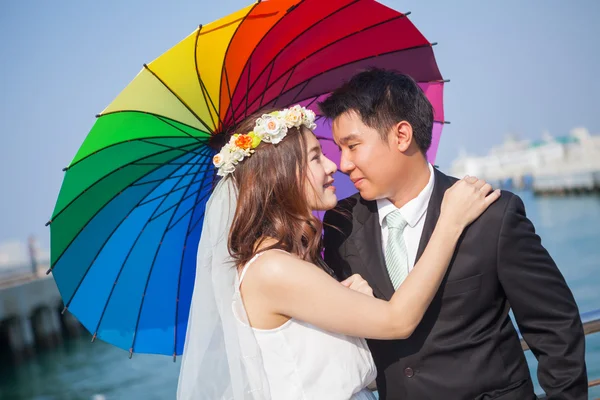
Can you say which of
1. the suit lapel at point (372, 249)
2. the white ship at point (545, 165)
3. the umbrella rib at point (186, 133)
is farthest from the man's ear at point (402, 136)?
the white ship at point (545, 165)

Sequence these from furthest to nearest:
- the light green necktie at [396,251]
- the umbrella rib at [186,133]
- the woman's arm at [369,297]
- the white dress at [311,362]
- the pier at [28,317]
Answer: the pier at [28,317] < the umbrella rib at [186,133] < the light green necktie at [396,251] < the white dress at [311,362] < the woman's arm at [369,297]

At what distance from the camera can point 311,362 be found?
7.82 ft

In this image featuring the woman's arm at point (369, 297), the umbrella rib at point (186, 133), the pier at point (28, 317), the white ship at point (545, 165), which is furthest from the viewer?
the white ship at point (545, 165)

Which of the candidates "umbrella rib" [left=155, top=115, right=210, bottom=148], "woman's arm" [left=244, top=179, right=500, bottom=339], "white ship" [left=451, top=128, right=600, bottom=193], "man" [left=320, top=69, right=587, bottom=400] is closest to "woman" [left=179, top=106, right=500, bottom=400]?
"woman's arm" [left=244, top=179, right=500, bottom=339]

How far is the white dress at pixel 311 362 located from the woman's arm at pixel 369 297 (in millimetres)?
133

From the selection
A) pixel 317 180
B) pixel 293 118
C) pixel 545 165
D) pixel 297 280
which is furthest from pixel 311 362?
pixel 545 165

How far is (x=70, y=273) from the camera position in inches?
114

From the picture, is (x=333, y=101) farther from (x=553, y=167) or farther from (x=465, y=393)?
(x=553, y=167)

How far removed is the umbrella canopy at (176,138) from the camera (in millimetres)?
2543

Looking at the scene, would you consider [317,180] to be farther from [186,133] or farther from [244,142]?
[186,133]

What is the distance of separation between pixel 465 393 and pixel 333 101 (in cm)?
136

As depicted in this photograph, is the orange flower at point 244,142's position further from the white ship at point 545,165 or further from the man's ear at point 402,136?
the white ship at point 545,165

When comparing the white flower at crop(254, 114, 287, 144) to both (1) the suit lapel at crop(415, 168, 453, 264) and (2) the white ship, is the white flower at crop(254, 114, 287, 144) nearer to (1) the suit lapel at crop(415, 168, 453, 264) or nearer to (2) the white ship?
(1) the suit lapel at crop(415, 168, 453, 264)

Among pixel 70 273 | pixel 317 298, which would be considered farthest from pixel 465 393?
pixel 70 273
